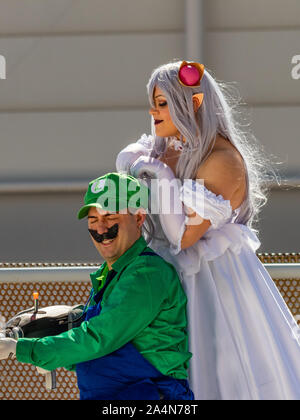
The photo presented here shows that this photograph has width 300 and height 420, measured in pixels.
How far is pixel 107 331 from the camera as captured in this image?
2.28 m

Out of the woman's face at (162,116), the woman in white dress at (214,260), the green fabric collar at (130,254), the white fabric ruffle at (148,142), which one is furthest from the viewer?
the white fabric ruffle at (148,142)

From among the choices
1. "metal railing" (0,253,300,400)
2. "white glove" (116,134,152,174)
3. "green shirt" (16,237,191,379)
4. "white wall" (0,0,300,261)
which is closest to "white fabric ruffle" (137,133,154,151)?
"white glove" (116,134,152,174)

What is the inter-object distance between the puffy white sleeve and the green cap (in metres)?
0.15

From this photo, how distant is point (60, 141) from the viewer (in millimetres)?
7477

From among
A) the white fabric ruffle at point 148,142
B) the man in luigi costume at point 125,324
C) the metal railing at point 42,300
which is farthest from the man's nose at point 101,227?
the metal railing at point 42,300

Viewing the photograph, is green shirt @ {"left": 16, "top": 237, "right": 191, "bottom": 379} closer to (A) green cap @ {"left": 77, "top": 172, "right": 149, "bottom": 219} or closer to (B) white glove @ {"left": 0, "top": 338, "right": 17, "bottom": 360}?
(B) white glove @ {"left": 0, "top": 338, "right": 17, "bottom": 360}

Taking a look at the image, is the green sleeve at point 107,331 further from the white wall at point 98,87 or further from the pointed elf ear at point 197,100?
the white wall at point 98,87

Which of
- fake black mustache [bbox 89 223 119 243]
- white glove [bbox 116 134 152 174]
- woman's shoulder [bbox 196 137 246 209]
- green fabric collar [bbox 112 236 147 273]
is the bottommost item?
green fabric collar [bbox 112 236 147 273]

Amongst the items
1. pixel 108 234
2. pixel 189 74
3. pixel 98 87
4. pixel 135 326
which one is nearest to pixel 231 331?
pixel 135 326

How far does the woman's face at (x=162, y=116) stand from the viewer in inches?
104

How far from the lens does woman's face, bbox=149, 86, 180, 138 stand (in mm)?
2652

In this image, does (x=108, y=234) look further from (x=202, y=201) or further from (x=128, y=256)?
(x=202, y=201)
